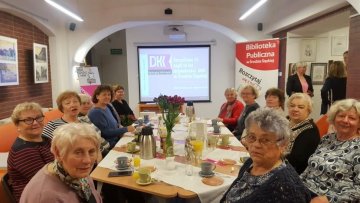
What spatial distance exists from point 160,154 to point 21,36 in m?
3.37

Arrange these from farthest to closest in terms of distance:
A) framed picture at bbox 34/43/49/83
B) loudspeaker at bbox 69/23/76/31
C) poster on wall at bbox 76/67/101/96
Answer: poster on wall at bbox 76/67/101/96 → loudspeaker at bbox 69/23/76/31 → framed picture at bbox 34/43/49/83

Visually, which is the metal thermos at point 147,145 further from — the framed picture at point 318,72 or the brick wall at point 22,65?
the framed picture at point 318,72

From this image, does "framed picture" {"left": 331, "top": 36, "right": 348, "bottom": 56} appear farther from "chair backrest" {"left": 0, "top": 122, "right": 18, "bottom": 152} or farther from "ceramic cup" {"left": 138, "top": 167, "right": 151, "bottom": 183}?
"chair backrest" {"left": 0, "top": 122, "right": 18, "bottom": 152}

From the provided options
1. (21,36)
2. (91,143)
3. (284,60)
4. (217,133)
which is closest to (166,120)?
(217,133)

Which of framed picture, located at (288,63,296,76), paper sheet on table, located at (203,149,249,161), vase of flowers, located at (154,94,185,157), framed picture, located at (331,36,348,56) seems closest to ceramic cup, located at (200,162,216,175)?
paper sheet on table, located at (203,149,249,161)

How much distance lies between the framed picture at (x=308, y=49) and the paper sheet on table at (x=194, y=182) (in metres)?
4.24

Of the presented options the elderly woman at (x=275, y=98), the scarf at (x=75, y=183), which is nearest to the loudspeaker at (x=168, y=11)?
the elderly woman at (x=275, y=98)

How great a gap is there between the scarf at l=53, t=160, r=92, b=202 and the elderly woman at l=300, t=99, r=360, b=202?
143cm

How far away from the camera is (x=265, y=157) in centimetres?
140

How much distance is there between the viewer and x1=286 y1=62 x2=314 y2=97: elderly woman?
5.00 m

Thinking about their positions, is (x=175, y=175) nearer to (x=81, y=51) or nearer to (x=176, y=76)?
(x=81, y=51)

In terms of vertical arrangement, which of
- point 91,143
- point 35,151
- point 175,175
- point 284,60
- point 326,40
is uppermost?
point 326,40

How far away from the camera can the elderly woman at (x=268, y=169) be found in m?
1.27

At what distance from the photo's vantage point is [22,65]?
447 centimetres
